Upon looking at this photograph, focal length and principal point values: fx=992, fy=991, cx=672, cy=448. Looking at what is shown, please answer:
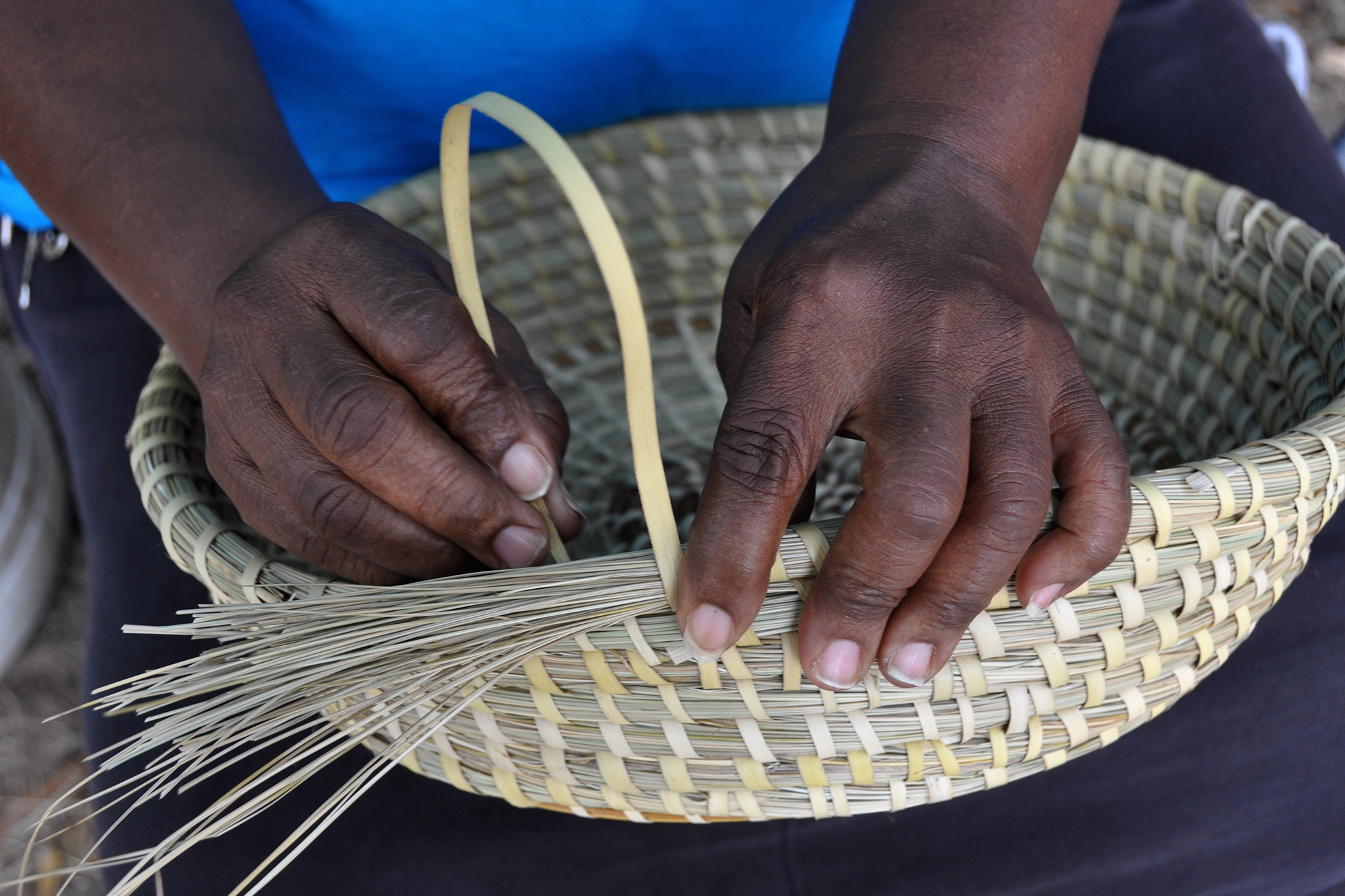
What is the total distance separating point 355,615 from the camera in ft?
1.48

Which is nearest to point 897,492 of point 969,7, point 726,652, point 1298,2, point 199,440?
point 726,652

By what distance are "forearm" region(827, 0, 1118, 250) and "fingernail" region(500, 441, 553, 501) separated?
251 mm

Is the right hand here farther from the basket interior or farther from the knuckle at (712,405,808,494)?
the basket interior

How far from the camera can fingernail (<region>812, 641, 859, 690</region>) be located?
16.1 inches

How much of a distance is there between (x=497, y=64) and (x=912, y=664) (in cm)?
63

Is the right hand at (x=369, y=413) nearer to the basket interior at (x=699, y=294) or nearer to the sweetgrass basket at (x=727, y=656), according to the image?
the sweetgrass basket at (x=727, y=656)

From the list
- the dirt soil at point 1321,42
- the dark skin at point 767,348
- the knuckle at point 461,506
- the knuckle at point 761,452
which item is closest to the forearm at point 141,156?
the dark skin at point 767,348

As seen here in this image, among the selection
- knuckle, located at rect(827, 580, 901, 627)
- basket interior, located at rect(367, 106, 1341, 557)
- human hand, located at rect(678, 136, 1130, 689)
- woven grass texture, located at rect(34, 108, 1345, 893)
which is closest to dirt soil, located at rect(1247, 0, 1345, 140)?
basket interior, located at rect(367, 106, 1341, 557)

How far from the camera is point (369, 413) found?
45cm

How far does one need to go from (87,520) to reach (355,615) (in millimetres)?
496

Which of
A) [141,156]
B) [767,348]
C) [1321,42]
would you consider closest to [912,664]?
[767,348]

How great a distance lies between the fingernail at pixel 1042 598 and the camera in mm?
421

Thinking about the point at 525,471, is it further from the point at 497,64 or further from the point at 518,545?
the point at 497,64

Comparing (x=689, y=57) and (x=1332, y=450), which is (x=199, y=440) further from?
(x=1332, y=450)
